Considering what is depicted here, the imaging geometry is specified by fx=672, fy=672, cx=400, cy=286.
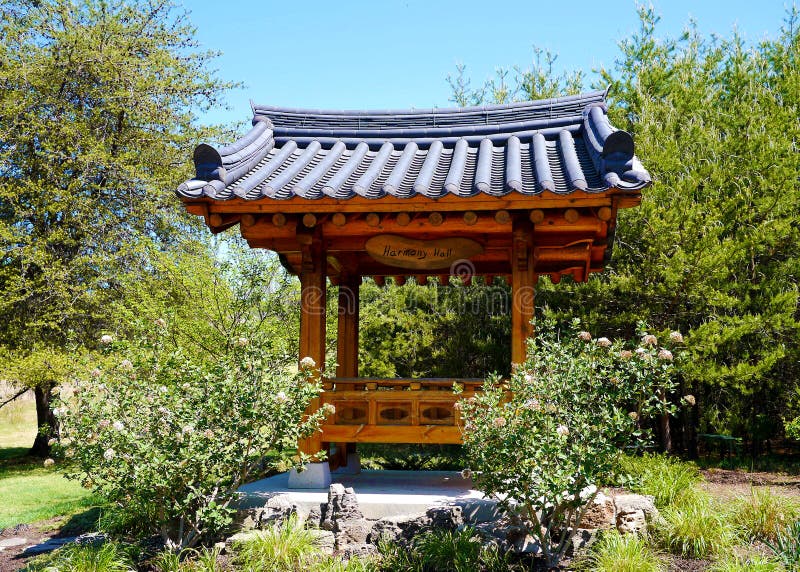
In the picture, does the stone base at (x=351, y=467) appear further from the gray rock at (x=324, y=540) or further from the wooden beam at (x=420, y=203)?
the wooden beam at (x=420, y=203)

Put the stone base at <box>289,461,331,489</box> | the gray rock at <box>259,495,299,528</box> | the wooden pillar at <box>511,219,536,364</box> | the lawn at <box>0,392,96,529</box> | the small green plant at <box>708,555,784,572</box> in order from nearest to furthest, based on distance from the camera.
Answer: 1. the small green plant at <box>708,555,784,572</box>
2. the gray rock at <box>259,495,299,528</box>
3. the wooden pillar at <box>511,219,536,364</box>
4. the stone base at <box>289,461,331,489</box>
5. the lawn at <box>0,392,96,529</box>

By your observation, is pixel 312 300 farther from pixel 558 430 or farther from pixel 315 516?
pixel 558 430

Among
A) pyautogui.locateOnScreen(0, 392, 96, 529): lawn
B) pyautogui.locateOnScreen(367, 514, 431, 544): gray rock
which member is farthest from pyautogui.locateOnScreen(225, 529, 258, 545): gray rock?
pyautogui.locateOnScreen(0, 392, 96, 529): lawn

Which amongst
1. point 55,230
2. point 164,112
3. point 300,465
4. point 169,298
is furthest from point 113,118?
point 300,465

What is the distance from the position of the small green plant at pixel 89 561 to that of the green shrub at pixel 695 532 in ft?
13.2

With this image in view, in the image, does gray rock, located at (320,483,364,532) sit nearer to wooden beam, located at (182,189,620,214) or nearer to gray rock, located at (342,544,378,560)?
gray rock, located at (342,544,378,560)

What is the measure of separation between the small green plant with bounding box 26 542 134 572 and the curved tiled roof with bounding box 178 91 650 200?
9.38 ft

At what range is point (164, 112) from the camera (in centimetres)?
1485

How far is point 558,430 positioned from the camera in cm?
445

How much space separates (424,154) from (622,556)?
4537 mm

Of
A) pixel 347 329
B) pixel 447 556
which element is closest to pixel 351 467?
pixel 347 329

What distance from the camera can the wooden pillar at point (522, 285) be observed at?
6203mm

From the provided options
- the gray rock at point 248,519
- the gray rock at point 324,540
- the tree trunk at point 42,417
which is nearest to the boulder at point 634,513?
the gray rock at point 324,540

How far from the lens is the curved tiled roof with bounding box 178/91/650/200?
5723 mm
